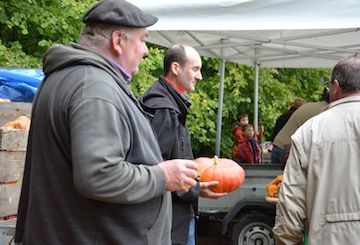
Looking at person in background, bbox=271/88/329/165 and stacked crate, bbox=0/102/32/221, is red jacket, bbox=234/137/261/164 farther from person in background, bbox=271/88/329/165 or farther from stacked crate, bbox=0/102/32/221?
stacked crate, bbox=0/102/32/221

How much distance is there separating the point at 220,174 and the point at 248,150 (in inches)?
237

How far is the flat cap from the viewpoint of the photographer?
231cm

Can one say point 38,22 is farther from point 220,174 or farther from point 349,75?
point 349,75

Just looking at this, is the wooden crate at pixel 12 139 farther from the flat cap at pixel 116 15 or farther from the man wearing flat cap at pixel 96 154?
the flat cap at pixel 116 15

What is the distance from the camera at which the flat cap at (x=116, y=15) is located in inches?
90.9

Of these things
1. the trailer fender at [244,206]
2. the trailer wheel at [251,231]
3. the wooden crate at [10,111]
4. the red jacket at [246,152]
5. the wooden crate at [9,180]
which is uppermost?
the wooden crate at [10,111]

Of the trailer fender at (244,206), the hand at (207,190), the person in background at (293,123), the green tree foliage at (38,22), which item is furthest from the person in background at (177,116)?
the green tree foliage at (38,22)

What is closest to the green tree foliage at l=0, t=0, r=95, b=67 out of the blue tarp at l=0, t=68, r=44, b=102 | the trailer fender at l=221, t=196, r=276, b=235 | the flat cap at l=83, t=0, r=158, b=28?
the blue tarp at l=0, t=68, r=44, b=102

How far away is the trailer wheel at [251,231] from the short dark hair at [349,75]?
3360 millimetres

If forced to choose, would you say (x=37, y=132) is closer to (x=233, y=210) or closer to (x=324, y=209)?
(x=324, y=209)

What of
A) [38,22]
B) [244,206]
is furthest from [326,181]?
[38,22]

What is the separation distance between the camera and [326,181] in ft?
10.3

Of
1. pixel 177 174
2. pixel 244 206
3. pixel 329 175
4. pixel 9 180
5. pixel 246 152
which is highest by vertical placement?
pixel 177 174

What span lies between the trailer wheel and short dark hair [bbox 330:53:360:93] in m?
3.36
